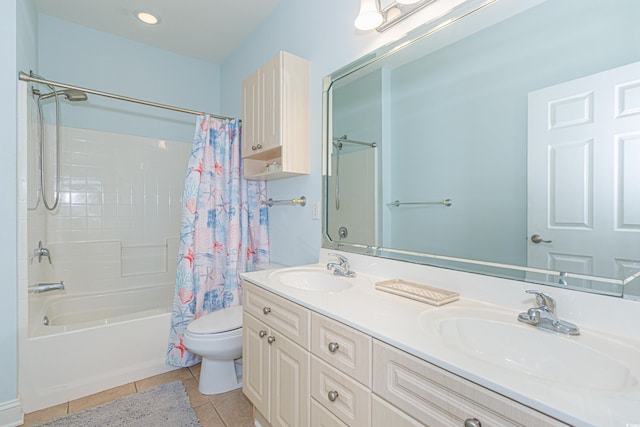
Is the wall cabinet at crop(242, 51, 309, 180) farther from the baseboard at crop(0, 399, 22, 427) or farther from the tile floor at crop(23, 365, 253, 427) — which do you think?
the baseboard at crop(0, 399, 22, 427)

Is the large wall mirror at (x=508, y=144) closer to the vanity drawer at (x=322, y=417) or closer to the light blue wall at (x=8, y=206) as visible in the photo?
the vanity drawer at (x=322, y=417)

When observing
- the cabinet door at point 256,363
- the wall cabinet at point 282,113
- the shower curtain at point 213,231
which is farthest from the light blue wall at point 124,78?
the cabinet door at point 256,363

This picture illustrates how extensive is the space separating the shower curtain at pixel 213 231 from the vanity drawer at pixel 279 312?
748 millimetres

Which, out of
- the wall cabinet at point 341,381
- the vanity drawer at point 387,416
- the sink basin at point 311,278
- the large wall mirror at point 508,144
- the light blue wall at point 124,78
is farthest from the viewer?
the light blue wall at point 124,78

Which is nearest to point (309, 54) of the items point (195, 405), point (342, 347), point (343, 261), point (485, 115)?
point (485, 115)

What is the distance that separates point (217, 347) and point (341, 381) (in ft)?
3.44

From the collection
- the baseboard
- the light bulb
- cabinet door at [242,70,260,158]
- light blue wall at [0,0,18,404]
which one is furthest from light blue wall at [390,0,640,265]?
the baseboard

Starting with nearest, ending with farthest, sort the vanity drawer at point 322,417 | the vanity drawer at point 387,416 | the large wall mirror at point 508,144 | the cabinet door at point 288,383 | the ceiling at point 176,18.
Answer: the vanity drawer at point 387,416
the large wall mirror at point 508,144
the vanity drawer at point 322,417
the cabinet door at point 288,383
the ceiling at point 176,18

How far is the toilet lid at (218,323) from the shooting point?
175 cm

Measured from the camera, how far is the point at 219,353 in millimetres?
1758

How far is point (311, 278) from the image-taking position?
5.46ft

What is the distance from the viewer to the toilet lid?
175 centimetres

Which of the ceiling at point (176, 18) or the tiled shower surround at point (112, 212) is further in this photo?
the tiled shower surround at point (112, 212)

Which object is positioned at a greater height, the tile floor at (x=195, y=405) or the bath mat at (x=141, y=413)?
the bath mat at (x=141, y=413)
